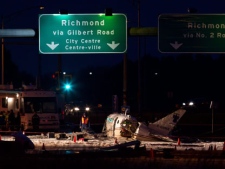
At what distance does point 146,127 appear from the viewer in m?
37.0

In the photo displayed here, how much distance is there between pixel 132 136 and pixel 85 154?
13.4 m

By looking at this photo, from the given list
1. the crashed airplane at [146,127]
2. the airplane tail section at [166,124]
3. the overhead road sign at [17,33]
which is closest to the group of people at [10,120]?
the crashed airplane at [146,127]

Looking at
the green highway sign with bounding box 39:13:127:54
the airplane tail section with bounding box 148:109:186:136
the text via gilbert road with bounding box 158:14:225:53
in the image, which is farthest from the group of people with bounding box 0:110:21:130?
the text via gilbert road with bounding box 158:14:225:53

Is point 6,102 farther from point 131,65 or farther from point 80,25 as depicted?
point 131,65

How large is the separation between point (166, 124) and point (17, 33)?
11381 millimetres

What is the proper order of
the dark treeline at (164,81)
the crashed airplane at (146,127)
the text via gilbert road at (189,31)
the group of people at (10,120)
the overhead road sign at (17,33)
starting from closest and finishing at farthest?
the overhead road sign at (17,33), the text via gilbert road at (189,31), the crashed airplane at (146,127), the group of people at (10,120), the dark treeline at (164,81)

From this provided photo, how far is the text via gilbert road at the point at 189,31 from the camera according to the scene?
30125 millimetres

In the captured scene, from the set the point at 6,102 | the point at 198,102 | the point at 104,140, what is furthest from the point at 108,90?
the point at 104,140

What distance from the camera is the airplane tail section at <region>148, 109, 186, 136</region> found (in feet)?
122

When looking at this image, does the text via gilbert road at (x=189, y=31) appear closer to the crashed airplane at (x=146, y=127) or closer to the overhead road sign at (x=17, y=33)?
the overhead road sign at (x=17, y=33)

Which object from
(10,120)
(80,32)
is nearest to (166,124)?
(80,32)

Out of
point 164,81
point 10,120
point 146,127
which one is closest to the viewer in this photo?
point 146,127

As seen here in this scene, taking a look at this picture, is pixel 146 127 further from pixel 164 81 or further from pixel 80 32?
pixel 164 81

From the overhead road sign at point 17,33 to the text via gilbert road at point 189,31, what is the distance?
18.6 ft
